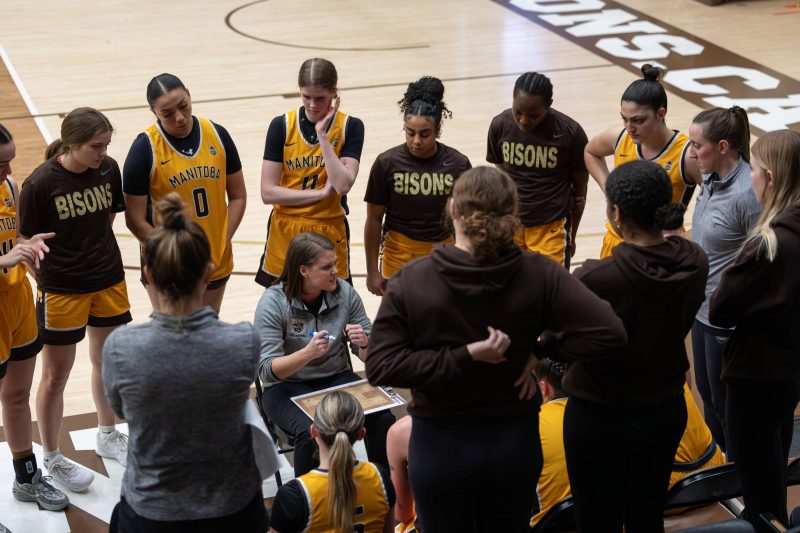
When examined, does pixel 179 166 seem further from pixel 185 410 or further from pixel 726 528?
pixel 726 528

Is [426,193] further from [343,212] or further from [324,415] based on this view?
[324,415]

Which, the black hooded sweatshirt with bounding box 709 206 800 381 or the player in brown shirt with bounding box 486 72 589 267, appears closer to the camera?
the black hooded sweatshirt with bounding box 709 206 800 381

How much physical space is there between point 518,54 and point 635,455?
31.2ft

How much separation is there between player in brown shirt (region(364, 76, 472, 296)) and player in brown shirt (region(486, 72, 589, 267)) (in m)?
0.40

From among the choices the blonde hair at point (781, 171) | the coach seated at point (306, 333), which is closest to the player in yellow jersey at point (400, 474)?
the coach seated at point (306, 333)

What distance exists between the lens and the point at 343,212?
4930 mm

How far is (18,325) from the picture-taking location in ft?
12.8

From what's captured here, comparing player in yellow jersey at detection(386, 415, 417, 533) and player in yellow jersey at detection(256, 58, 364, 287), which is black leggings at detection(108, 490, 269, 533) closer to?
player in yellow jersey at detection(386, 415, 417, 533)

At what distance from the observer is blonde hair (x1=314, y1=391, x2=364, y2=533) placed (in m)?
3.02

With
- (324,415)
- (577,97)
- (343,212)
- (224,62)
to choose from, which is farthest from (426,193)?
(224,62)

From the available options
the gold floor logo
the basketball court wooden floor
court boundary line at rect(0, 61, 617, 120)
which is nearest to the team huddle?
the basketball court wooden floor

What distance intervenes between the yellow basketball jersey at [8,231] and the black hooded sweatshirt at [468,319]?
6.09 feet

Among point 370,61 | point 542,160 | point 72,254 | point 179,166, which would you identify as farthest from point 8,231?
point 370,61

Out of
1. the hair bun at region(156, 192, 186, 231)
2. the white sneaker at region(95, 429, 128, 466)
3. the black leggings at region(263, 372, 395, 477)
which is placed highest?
the hair bun at region(156, 192, 186, 231)
